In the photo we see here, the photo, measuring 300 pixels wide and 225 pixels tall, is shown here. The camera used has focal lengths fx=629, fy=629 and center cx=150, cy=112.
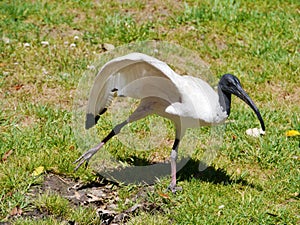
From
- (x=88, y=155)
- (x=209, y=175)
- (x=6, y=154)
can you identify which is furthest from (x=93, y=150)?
(x=209, y=175)

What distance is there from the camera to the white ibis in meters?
4.53

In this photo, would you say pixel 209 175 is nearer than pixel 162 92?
No

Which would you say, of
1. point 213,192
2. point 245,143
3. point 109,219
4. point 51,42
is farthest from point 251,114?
point 51,42

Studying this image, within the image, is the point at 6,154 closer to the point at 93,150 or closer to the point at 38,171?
the point at 38,171

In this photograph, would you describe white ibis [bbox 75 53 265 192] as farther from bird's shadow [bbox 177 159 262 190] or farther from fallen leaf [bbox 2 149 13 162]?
fallen leaf [bbox 2 149 13 162]

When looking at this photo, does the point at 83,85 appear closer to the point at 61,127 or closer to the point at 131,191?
the point at 61,127

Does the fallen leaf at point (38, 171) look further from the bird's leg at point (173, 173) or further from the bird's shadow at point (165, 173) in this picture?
the bird's leg at point (173, 173)

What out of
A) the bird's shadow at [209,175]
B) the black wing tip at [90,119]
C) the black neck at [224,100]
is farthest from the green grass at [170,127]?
the black neck at [224,100]

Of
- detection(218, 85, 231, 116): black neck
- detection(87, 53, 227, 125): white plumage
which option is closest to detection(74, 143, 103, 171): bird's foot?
detection(87, 53, 227, 125): white plumage

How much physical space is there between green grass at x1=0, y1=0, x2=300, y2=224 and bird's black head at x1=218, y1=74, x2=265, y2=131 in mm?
644

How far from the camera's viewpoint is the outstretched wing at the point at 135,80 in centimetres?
447

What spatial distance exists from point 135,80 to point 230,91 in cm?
75

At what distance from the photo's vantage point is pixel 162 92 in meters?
4.68

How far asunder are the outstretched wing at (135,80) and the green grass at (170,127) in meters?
0.68
